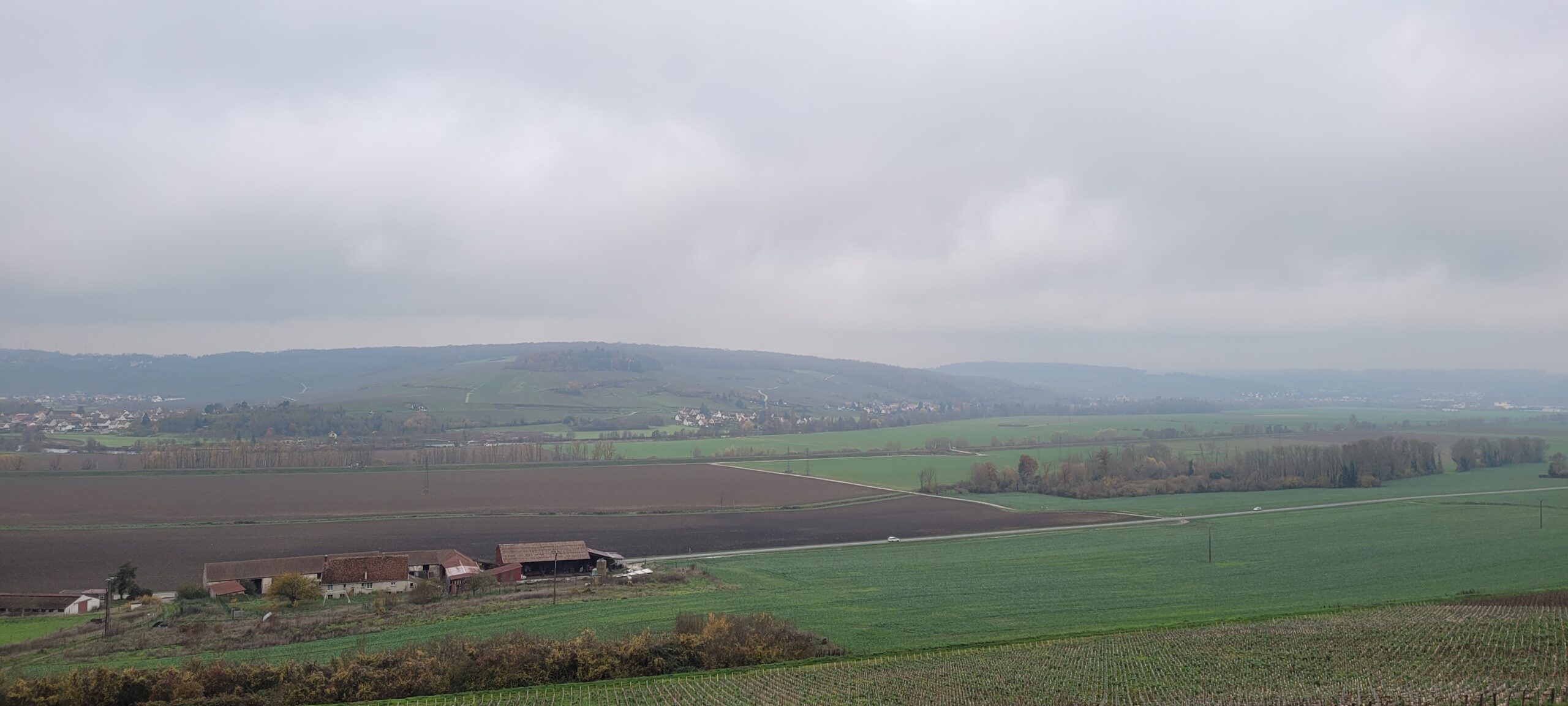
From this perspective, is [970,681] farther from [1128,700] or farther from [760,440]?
[760,440]

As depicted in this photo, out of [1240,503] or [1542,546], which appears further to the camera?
[1240,503]

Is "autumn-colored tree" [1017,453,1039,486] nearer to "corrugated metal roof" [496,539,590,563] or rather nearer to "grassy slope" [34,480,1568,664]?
"grassy slope" [34,480,1568,664]

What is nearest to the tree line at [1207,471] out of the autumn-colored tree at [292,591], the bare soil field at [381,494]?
the bare soil field at [381,494]

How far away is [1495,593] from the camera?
105 feet

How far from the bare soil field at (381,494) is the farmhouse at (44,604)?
20.1 meters

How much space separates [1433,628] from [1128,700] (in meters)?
11.7

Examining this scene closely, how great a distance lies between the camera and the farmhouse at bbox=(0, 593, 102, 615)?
33.5m

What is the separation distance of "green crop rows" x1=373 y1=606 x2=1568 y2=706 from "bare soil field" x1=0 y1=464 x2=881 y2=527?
39064 mm

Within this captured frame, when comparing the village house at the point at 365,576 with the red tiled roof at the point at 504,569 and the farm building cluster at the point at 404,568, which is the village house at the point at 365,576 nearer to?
the farm building cluster at the point at 404,568

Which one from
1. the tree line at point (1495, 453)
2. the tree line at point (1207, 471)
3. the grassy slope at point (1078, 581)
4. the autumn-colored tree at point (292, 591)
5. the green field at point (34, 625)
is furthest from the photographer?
the tree line at point (1495, 453)

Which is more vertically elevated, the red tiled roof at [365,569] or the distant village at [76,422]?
the distant village at [76,422]

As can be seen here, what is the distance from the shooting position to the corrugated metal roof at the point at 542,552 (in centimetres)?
4378

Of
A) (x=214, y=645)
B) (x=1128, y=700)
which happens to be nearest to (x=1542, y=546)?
(x=1128, y=700)

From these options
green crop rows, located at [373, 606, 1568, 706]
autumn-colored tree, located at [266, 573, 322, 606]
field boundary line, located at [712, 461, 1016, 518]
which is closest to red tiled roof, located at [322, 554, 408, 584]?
autumn-colored tree, located at [266, 573, 322, 606]
